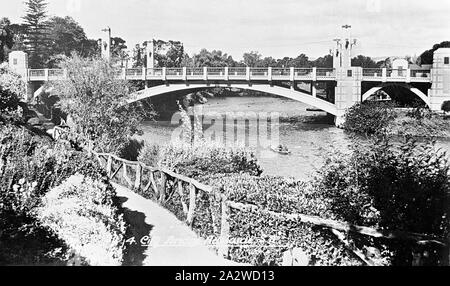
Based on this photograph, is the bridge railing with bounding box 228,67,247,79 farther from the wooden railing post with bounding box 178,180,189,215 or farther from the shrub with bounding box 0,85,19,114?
the wooden railing post with bounding box 178,180,189,215

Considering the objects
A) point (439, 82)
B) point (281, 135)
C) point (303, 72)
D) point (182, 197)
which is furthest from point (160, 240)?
point (303, 72)

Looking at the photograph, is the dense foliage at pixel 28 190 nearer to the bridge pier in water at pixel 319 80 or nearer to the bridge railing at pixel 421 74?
the bridge pier in water at pixel 319 80

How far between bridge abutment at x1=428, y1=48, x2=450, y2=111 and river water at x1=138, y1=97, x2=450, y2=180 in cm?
465

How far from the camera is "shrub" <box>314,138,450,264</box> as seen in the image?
19.4 ft

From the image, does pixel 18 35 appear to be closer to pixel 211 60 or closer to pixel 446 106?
pixel 446 106

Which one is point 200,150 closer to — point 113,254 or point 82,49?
point 113,254

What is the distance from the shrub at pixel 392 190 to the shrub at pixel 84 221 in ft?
9.70

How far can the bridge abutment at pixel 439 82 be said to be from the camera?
21.3 metres

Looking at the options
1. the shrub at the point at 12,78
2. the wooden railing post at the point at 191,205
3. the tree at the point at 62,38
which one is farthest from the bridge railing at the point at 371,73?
the wooden railing post at the point at 191,205

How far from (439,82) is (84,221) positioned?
21.6 meters

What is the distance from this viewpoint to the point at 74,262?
16.4ft

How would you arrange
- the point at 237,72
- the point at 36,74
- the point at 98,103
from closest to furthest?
the point at 98,103 → the point at 36,74 → the point at 237,72

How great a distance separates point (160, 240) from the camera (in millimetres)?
6578

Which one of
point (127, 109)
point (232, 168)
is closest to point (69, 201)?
point (232, 168)
